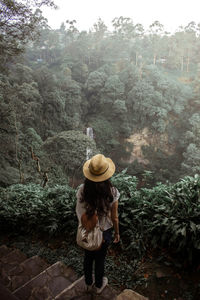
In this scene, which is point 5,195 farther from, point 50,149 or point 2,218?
point 50,149

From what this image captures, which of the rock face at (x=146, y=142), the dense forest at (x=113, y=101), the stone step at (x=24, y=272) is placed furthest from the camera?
the rock face at (x=146, y=142)

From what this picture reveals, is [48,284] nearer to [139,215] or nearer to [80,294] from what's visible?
[80,294]

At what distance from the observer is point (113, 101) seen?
19281 mm

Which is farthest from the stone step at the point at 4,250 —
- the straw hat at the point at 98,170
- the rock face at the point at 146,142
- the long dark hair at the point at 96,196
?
the rock face at the point at 146,142

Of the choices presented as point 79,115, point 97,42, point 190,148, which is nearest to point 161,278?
point 190,148

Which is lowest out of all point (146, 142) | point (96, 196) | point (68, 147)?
point (146, 142)

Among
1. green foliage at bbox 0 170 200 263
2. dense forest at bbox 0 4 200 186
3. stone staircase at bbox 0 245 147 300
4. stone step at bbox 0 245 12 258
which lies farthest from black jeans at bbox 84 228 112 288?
dense forest at bbox 0 4 200 186

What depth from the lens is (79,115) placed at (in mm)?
18656

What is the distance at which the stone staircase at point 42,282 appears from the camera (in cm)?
181

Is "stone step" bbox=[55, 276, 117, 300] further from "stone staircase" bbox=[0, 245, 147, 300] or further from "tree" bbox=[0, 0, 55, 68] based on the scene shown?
"tree" bbox=[0, 0, 55, 68]

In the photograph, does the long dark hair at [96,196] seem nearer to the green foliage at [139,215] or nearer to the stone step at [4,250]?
the green foliage at [139,215]

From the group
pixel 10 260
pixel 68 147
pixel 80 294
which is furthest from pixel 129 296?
pixel 68 147

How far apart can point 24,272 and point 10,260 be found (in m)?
0.38

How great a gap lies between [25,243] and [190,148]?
50.0 ft
